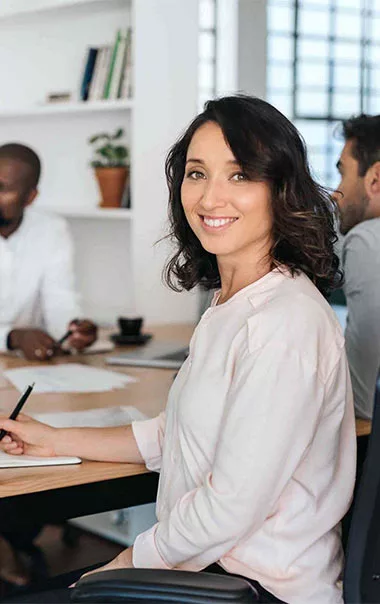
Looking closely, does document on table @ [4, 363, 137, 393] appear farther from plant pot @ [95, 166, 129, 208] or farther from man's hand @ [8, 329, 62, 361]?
plant pot @ [95, 166, 129, 208]

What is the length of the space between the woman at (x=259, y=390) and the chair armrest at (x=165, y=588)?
0.11m

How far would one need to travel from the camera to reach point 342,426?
5.13 feet

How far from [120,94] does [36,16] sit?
2.26 feet

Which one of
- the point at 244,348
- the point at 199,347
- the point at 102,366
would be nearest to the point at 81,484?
the point at 199,347

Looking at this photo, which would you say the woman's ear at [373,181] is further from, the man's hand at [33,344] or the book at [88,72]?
the book at [88,72]

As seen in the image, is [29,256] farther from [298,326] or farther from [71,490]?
[298,326]

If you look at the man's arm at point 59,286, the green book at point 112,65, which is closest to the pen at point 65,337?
the man's arm at point 59,286

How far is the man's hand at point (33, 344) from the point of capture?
9.09 ft

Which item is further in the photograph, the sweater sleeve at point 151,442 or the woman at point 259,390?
the sweater sleeve at point 151,442

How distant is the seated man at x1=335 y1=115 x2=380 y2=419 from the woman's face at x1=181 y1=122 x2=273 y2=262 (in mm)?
521

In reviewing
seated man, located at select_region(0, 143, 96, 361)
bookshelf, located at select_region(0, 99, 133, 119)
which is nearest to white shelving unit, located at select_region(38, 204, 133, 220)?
bookshelf, located at select_region(0, 99, 133, 119)

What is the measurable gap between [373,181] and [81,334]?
1022mm

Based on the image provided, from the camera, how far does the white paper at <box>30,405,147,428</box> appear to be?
79.3 inches

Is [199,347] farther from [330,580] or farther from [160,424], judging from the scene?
[330,580]
